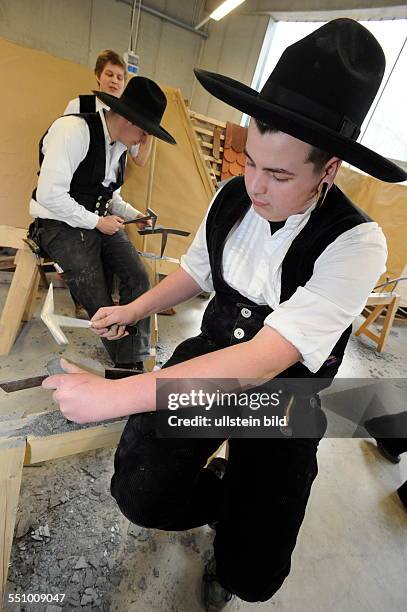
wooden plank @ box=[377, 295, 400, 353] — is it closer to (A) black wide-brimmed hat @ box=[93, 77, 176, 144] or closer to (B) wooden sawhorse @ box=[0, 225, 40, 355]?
(A) black wide-brimmed hat @ box=[93, 77, 176, 144]

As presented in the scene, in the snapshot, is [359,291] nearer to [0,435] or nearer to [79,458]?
[0,435]

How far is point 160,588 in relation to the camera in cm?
106

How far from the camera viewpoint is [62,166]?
1.67 metres

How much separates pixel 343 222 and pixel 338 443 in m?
1.56

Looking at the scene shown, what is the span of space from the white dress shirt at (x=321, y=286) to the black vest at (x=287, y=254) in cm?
3

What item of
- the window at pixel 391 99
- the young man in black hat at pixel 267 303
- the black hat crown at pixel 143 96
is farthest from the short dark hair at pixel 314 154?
the window at pixel 391 99

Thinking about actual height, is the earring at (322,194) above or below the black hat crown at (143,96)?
below

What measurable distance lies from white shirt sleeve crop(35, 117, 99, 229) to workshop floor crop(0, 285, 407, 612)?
92cm

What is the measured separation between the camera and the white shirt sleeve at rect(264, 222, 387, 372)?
73 centimetres

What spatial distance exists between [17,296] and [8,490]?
130cm

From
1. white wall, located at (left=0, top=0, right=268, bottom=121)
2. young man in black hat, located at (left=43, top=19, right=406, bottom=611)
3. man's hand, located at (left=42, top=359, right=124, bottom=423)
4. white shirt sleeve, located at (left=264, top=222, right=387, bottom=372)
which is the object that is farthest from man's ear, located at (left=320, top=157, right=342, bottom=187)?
white wall, located at (left=0, top=0, right=268, bottom=121)

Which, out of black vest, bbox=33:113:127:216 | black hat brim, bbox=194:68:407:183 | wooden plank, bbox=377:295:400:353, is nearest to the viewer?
black hat brim, bbox=194:68:407:183

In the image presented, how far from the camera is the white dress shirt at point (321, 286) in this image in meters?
0.73

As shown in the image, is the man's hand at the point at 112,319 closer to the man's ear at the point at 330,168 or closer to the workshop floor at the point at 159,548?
the workshop floor at the point at 159,548
